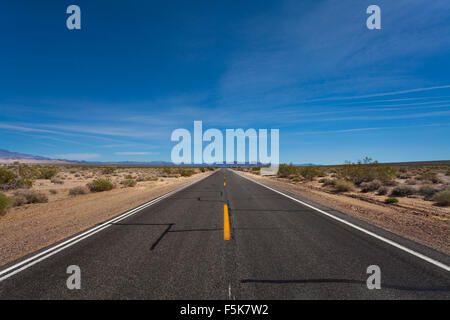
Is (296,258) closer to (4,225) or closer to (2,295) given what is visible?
(2,295)

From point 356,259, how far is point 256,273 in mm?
1938

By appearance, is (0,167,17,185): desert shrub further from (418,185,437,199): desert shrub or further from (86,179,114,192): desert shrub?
(418,185,437,199): desert shrub

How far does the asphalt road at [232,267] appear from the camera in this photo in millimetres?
2887

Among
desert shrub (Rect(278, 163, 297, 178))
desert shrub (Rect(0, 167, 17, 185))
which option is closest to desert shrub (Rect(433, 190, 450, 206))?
desert shrub (Rect(278, 163, 297, 178))

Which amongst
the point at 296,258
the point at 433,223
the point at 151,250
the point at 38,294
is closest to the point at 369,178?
the point at 433,223

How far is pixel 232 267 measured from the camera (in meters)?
3.55

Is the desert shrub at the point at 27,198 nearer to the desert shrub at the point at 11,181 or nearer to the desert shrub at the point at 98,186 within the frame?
the desert shrub at the point at 98,186

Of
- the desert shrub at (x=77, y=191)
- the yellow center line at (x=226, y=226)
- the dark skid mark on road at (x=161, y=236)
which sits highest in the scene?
the yellow center line at (x=226, y=226)

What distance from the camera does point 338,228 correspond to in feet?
19.1

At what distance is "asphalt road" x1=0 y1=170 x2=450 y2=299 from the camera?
2.89 meters

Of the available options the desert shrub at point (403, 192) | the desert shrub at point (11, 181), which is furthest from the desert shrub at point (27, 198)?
the desert shrub at point (403, 192)

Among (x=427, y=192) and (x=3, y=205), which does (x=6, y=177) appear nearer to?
(x=3, y=205)

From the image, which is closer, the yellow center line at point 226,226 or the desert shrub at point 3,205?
the yellow center line at point 226,226

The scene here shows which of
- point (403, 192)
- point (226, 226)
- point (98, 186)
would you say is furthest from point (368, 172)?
point (98, 186)
